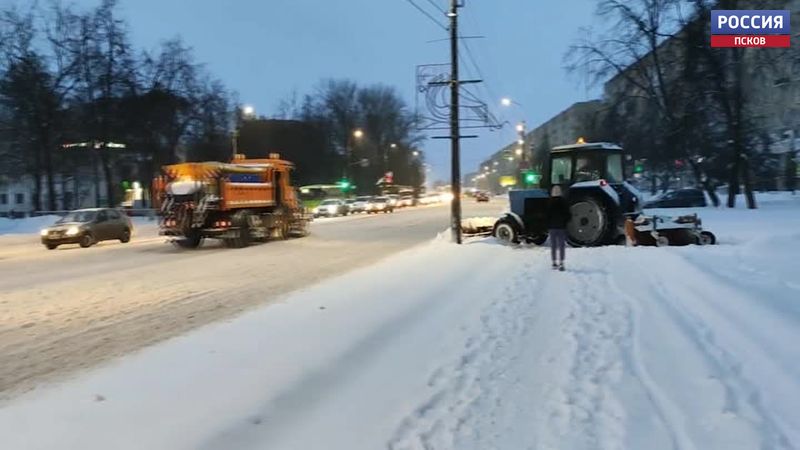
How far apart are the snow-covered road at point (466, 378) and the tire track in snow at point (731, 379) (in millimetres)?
23

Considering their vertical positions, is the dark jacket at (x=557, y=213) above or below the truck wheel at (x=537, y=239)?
above

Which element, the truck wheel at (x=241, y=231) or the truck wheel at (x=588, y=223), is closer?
the truck wheel at (x=588, y=223)

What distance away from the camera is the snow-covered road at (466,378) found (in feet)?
16.9

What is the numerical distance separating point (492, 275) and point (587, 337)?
19.4 ft

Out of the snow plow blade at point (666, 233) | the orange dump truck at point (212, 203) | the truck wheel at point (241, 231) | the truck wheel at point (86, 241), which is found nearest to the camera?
the snow plow blade at point (666, 233)

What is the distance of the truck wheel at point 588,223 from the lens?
19.7 metres

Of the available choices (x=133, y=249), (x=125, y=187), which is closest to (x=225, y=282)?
(x=133, y=249)

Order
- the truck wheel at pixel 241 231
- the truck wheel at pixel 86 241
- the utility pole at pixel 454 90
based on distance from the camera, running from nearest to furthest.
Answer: the utility pole at pixel 454 90
the truck wheel at pixel 241 231
the truck wheel at pixel 86 241

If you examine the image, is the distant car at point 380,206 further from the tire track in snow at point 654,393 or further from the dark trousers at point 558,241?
the tire track in snow at point 654,393

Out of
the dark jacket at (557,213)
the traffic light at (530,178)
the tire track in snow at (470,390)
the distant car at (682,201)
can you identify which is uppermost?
the traffic light at (530,178)

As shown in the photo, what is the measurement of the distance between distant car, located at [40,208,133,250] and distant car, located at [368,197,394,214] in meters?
41.9

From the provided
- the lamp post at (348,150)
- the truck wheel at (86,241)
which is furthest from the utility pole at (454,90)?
the lamp post at (348,150)

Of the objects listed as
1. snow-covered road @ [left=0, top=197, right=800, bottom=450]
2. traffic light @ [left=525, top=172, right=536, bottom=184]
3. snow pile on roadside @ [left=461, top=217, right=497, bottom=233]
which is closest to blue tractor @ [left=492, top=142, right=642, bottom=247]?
snow pile on roadside @ [left=461, top=217, right=497, bottom=233]

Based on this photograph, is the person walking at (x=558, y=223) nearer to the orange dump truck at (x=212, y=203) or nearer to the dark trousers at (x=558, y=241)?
the dark trousers at (x=558, y=241)
